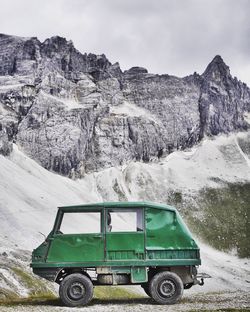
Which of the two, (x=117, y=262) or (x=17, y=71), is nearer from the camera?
(x=117, y=262)

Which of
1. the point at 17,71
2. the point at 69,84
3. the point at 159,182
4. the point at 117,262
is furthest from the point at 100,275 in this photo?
the point at 17,71

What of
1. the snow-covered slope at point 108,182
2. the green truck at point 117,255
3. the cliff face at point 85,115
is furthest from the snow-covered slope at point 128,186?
the green truck at point 117,255

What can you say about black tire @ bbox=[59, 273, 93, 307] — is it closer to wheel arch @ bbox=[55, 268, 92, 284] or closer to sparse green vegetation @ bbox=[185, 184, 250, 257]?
wheel arch @ bbox=[55, 268, 92, 284]

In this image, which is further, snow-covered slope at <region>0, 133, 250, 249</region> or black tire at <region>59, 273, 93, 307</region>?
snow-covered slope at <region>0, 133, 250, 249</region>

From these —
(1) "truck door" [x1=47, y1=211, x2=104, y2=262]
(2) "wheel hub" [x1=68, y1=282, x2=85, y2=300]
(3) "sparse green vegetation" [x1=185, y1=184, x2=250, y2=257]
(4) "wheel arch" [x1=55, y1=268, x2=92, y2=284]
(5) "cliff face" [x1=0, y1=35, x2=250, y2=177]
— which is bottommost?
(2) "wheel hub" [x1=68, y1=282, x2=85, y2=300]

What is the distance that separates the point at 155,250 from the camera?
20.2 m

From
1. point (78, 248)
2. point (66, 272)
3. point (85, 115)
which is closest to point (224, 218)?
point (85, 115)

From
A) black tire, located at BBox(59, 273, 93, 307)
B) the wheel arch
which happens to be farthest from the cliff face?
black tire, located at BBox(59, 273, 93, 307)

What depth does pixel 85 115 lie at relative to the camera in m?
169

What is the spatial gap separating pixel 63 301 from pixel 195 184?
14416 centimetres

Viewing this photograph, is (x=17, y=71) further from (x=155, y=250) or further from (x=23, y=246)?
(x=155, y=250)

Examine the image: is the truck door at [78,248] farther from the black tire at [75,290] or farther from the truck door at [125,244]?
the black tire at [75,290]

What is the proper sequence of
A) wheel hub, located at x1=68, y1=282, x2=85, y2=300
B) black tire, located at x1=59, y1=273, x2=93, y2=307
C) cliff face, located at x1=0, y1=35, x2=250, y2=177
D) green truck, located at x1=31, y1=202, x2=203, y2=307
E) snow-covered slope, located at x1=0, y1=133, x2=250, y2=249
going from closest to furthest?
1. black tire, located at x1=59, y1=273, x2=93, y2=307
2. wheel hub, located at x1=68, y1=282, x2=85, y2=300
3. green truck, located at x1=31, y1=202, x2=203, y2=307
4. snow-covered slope, located at x1=0, y1=133, x2=250, y2=249
5. cliff face, located at x1=0, y1=35, x2=250, y2=177

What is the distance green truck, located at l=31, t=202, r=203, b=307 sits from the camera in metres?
20.0
